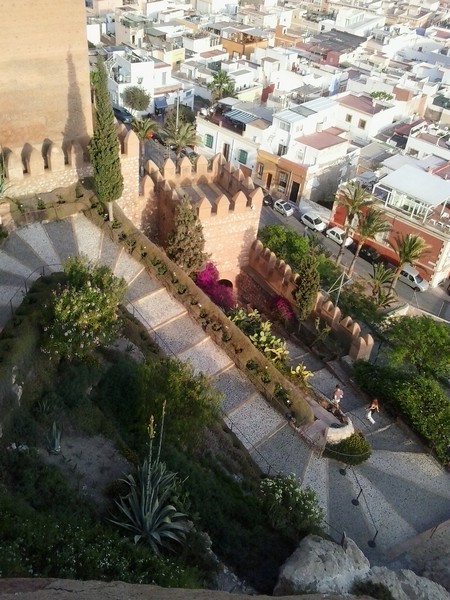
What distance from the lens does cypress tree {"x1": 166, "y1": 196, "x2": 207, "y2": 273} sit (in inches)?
787

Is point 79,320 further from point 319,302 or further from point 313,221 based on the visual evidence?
point 313,221

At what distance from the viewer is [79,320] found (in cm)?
1219

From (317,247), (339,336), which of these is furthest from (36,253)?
(317,247)

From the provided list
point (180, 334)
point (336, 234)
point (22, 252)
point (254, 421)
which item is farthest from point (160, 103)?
point (254, 421)

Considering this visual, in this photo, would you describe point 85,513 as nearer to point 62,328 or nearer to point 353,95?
point 62,328

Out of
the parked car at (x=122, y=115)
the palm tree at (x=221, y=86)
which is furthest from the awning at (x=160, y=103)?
the palm tree at (x=221, y=86)

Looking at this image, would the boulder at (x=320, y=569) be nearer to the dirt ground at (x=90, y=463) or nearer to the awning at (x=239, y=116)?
the dirt ground at (x=90, y=463)

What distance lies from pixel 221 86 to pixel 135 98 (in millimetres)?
7447

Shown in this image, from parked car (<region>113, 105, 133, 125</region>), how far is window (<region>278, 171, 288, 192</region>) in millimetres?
12478

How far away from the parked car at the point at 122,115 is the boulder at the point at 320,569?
1469 inches

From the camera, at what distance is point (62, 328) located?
12281mm

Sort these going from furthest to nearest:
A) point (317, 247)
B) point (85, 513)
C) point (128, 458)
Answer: point (317, 247)
point (128, 458)
point (85, 513)

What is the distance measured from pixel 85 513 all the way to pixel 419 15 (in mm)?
95833

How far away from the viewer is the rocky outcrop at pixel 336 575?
10773 millimetres
